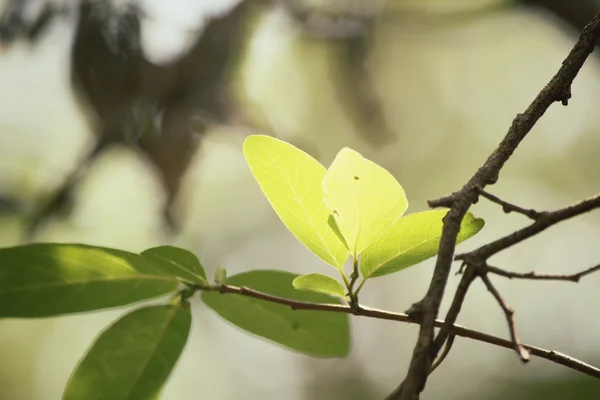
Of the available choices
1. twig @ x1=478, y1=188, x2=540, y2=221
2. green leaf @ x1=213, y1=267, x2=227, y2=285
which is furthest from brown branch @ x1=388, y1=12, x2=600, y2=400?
green leaf @ x1=213, y1=267, x2=227, y2=285

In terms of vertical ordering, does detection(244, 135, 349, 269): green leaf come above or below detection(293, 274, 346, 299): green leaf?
above

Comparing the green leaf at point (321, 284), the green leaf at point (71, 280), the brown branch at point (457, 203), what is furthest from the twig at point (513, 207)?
the green leaf at point (71, 280)

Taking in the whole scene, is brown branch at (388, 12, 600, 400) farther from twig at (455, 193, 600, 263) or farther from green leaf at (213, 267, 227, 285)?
green leaf at (213, 267, 227, 285)

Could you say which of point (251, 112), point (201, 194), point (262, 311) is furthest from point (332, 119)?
point (262, 311)

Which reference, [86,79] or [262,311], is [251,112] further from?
[262,311]

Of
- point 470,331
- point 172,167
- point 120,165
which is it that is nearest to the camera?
point 470,331

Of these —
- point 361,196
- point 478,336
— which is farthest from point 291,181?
point 478,336

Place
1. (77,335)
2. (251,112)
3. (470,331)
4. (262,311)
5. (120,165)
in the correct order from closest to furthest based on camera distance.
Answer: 1. (470,331)
2. (262,311)
3. (251,112)
4. (120,165)
5. (77,335)
